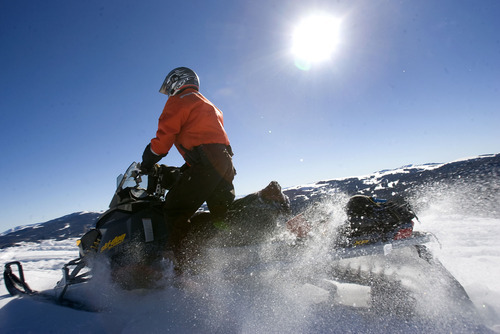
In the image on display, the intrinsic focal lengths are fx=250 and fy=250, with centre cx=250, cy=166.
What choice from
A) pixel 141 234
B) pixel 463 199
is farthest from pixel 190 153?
pixel 463 199

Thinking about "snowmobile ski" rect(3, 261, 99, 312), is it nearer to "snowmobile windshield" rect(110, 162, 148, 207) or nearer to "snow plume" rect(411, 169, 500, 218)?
"snowmobile windshield" rect(110, 162, 148, 207)

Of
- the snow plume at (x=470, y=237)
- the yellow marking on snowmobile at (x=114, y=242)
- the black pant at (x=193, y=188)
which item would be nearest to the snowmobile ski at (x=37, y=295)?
the yellow marking on snowmobile at (x=114, y=242)

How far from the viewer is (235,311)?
1960mm

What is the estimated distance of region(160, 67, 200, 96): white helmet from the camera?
2.73 meters

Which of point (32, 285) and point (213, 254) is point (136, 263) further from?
point (32, 285)

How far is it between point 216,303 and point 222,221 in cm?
74

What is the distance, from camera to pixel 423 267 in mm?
2316

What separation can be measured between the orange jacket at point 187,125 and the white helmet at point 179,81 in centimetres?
14

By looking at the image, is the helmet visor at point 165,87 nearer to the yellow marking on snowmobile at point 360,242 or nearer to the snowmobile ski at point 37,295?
the snowmobile ski at point 37,295

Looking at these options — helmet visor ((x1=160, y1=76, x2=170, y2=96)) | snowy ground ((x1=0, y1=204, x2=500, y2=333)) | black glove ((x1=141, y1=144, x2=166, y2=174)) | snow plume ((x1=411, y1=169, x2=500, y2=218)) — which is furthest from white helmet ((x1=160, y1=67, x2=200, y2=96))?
snow plume ((x1=411, y1=169, x2=500, y2=218))

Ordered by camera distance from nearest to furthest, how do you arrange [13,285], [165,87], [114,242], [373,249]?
1. [373,249]
2. [114,242]
3. [13,285]
4. [165,87]

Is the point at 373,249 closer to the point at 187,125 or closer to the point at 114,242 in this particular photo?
the point at 187,125

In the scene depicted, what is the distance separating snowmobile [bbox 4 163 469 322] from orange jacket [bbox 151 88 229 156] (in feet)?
1.99

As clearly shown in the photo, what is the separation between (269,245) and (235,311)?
0.59m
